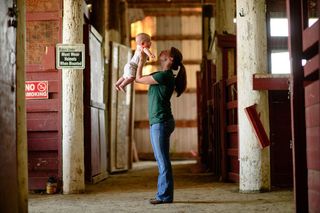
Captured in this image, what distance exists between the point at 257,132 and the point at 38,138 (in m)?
3.28

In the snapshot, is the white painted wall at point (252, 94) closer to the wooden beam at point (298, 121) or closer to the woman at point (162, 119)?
the woman at point (162, 119)

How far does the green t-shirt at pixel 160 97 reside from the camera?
5.47 m

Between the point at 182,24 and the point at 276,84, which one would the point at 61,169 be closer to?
the point at 276,84

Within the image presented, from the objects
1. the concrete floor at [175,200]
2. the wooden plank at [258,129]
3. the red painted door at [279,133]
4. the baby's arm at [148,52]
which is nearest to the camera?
the concrete floor at [175,200]

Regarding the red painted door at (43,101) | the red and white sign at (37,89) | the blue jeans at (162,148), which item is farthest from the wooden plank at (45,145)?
the blue jeans at (162,148)

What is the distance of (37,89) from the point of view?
7.11 m

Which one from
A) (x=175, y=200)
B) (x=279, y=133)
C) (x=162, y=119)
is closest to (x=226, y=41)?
(x=279, y=133)

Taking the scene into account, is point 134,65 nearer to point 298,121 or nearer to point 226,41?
point 298,121

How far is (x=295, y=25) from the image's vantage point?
3604 mm

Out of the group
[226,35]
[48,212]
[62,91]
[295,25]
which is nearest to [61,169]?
[62,91]

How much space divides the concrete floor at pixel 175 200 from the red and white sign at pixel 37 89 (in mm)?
1489

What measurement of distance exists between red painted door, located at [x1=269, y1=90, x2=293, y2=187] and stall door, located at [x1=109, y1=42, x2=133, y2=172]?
4.33 m

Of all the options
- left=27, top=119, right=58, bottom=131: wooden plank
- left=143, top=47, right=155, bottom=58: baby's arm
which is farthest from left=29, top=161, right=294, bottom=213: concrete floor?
left=143, top=47, right=155, bottom=58: baby's arm

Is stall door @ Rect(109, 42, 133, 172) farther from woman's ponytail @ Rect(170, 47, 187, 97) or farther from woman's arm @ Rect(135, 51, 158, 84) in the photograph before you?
woman's arm @ Rect(135, 51, 158, 84)
